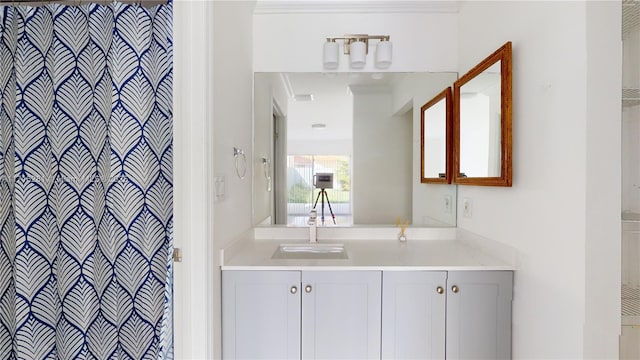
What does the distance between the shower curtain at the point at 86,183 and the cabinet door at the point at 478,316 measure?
1225 millimetres

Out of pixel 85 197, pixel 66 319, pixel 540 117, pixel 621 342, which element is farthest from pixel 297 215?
pixel 621 342

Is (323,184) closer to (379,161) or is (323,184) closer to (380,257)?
(379,161)

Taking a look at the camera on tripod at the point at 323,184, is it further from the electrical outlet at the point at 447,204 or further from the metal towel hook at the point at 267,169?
the electrical outlet at the point at 447,204

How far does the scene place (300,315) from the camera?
139cm

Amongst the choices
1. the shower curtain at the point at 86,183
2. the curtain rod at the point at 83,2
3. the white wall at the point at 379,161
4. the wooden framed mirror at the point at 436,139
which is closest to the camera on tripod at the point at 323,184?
the white wall at the point at 379,161

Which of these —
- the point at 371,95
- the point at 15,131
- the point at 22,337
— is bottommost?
the point at 22,337

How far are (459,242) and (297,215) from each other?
38.0 inches

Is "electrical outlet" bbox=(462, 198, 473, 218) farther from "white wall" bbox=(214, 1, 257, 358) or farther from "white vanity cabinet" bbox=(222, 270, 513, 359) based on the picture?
"white wall" bbox=(214, 1, 257, 358)

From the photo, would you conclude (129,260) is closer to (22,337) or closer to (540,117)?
(22,337)

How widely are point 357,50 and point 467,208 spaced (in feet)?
3.58

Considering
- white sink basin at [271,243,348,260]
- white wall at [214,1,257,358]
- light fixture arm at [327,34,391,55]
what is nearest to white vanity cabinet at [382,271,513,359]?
white sink basin at [271,243,348,260]

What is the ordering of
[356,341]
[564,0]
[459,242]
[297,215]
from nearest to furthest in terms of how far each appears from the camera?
[564,0] → [356,341] → [459,242] → [297,215]

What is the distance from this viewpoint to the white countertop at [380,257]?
1.40 meters

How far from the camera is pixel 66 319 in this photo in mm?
1464
